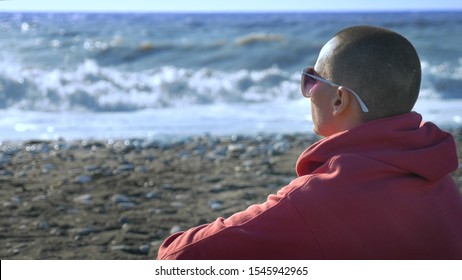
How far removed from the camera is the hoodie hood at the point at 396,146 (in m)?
1.45

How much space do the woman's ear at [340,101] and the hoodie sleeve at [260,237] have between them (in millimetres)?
224

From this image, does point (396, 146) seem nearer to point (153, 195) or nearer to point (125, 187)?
point (153, 195)

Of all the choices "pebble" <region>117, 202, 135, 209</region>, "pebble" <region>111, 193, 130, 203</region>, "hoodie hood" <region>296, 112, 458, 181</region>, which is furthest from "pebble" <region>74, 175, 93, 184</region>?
"hoodie hood" <region>296, 112, 458, 181</region>

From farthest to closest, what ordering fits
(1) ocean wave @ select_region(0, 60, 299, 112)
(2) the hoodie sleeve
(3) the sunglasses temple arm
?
(1) ocean wave @ select_region(0, 60, 299, 112) → (3) the sunglasses temple arm → (2) the hoodie sleeve

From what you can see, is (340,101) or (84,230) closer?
(340,101)

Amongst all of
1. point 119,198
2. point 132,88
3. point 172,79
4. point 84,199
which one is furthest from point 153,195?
point 172,79

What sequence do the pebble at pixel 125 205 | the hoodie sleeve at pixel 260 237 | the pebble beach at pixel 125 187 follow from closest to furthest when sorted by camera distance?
1. the hoodie sleeve at pixel 260 237
2. the pebble beach at pixel 125 187
3. the pebble at pixel 125 205

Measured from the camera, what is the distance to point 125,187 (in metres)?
4.51

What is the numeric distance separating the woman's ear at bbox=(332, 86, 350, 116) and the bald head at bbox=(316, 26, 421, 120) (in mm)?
16

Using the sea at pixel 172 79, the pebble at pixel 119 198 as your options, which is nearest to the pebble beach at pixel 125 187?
the pebble at pixel 119 198

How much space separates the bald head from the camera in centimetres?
149

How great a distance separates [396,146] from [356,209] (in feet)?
0.54

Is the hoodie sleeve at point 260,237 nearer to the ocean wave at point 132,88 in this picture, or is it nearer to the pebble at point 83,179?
the pebble at point 83,179

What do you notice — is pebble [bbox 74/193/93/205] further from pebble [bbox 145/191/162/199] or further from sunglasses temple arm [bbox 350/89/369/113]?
sunglasses temple arm [bbox 350/89/369/113]
